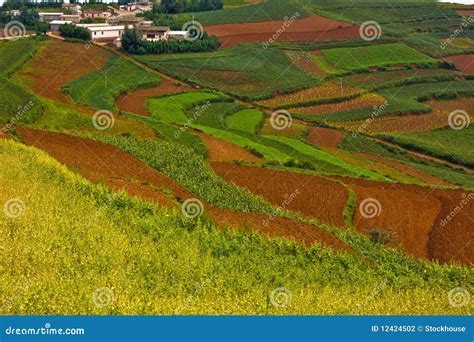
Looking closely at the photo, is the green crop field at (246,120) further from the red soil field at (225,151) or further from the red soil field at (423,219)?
the red soil field at (423,219)

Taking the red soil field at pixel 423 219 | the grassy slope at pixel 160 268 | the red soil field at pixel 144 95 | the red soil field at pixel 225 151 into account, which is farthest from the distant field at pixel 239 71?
the grassy slope at pixel 160 268

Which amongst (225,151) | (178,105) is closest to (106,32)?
(178,105)

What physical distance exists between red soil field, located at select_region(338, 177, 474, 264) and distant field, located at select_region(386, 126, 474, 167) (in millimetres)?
22822

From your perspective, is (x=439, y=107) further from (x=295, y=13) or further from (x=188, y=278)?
(x=188, y=278)

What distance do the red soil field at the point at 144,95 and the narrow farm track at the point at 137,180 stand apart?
1087 inches

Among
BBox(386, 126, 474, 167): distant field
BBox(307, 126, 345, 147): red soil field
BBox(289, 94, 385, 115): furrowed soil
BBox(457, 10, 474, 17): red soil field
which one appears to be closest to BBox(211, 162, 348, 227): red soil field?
BBox(307, 126, 345, 147): red soil field

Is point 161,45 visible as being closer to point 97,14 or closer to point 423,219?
point 97,14

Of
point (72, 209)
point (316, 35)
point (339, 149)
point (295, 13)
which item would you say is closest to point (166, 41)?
point (316, 35)

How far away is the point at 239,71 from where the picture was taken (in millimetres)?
97688

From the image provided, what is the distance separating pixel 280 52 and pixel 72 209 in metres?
88.7

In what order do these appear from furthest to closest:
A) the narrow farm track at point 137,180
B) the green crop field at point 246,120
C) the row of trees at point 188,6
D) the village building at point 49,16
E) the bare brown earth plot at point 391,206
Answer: the row of trees at point 188,6 → the village building at point 49,16 → the green crop field at point 246,120 → the bare brown earth plot at point 391,206 → the narrow farm track at point 137,180

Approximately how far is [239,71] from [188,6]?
6652cm

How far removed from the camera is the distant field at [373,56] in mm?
106250

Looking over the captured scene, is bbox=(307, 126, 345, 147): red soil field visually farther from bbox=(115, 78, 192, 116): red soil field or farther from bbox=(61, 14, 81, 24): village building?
bbox=(61, 14, 81, 24): village building
